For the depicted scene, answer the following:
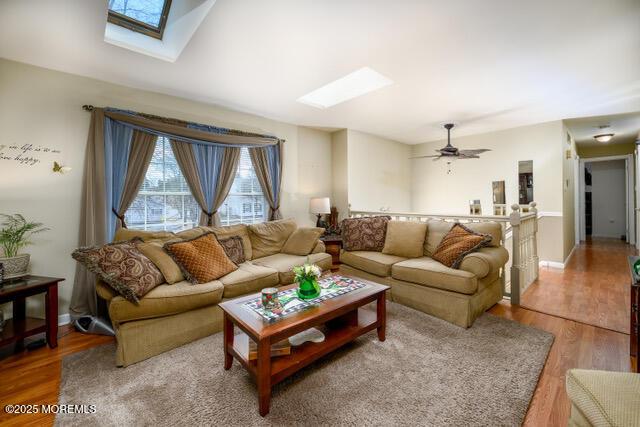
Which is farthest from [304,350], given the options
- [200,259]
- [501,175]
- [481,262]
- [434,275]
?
[501,175]

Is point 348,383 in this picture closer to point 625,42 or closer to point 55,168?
point 55,168

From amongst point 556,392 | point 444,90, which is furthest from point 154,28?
point 556,392

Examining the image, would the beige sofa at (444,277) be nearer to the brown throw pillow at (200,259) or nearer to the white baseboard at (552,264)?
the brown throw pillow at (200,259)

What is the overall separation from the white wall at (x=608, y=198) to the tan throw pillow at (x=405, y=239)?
7476 mm

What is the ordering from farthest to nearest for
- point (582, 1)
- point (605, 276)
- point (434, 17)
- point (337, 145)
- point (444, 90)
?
point (337, 145)
point (605, 276)
point (444, 90)
point (434, 17)
point (582, 1)

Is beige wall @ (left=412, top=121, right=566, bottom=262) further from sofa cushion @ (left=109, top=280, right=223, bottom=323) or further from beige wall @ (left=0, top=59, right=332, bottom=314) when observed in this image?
beige wall @ (left=0, top=59, right=332, bottom=314)

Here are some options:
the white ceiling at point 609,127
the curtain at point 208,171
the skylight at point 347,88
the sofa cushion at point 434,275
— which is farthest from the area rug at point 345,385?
the white ceiling at point 609,127

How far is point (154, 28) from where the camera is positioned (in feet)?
7.70

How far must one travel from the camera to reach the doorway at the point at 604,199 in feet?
22.1

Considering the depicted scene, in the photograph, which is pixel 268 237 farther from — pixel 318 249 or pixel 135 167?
pixel 135 167

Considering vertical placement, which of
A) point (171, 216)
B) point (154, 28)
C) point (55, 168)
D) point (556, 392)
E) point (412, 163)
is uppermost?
point (154, 28)

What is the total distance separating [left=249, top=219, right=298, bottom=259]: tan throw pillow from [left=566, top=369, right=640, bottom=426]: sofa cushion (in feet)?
9.81

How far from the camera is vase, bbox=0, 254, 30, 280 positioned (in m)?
2.18

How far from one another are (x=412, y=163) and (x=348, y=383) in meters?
5.64
